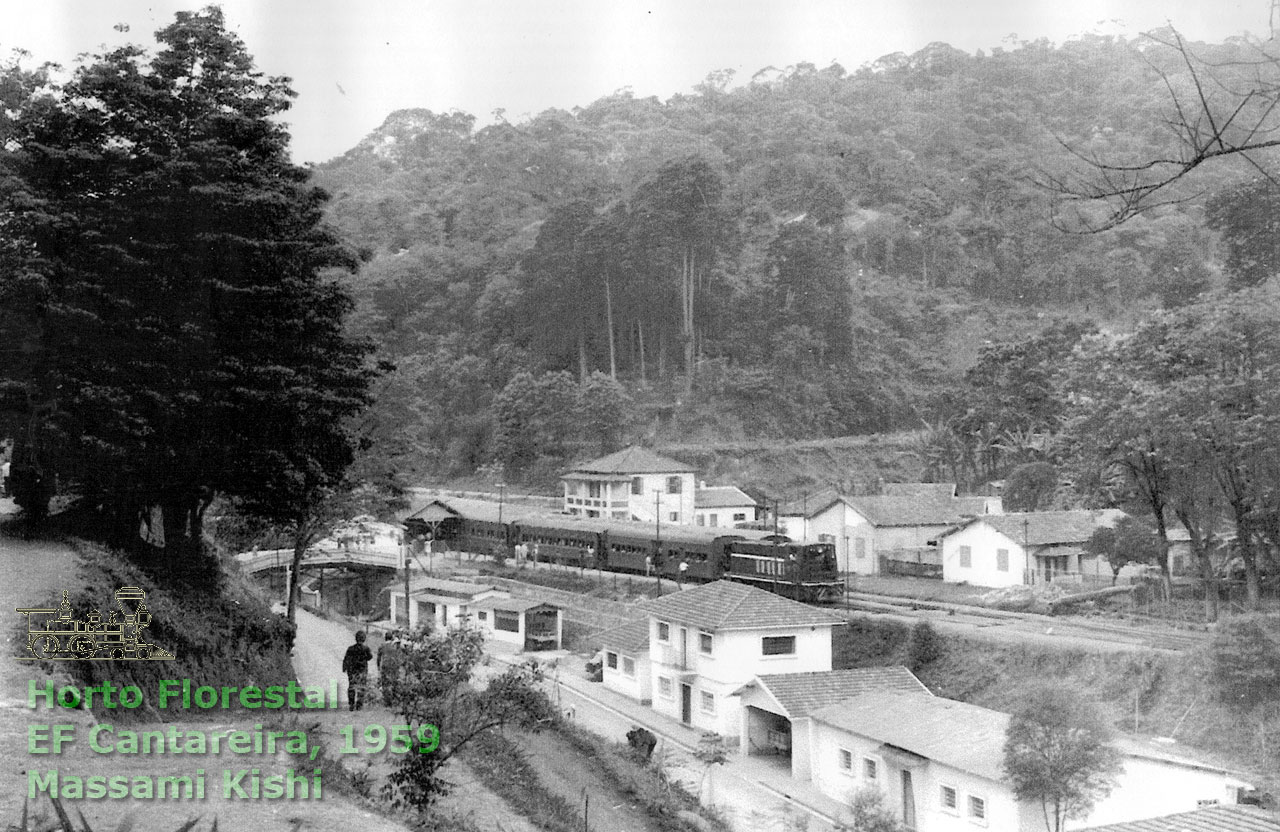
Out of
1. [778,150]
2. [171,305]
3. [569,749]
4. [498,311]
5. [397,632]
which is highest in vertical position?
[778,150]

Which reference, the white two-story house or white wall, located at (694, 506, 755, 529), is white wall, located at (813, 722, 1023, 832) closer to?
the white two-story house

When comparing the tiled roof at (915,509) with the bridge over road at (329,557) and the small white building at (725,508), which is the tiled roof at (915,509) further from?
the bridge over road at (329,557)

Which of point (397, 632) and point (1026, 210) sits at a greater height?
point (1026, 210)

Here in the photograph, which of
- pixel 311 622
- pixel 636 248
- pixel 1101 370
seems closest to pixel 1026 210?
pixel 636 248

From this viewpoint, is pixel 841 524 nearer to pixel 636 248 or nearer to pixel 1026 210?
pixel 636 248

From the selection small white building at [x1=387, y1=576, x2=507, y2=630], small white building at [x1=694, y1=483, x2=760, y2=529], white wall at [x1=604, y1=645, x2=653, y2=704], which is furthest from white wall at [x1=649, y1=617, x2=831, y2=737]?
small white building at [x1=694, y1=483, x2=760, y2=529]

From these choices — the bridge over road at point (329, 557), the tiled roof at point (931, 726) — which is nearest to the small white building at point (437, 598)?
the bridge over road at point (329, 557)
